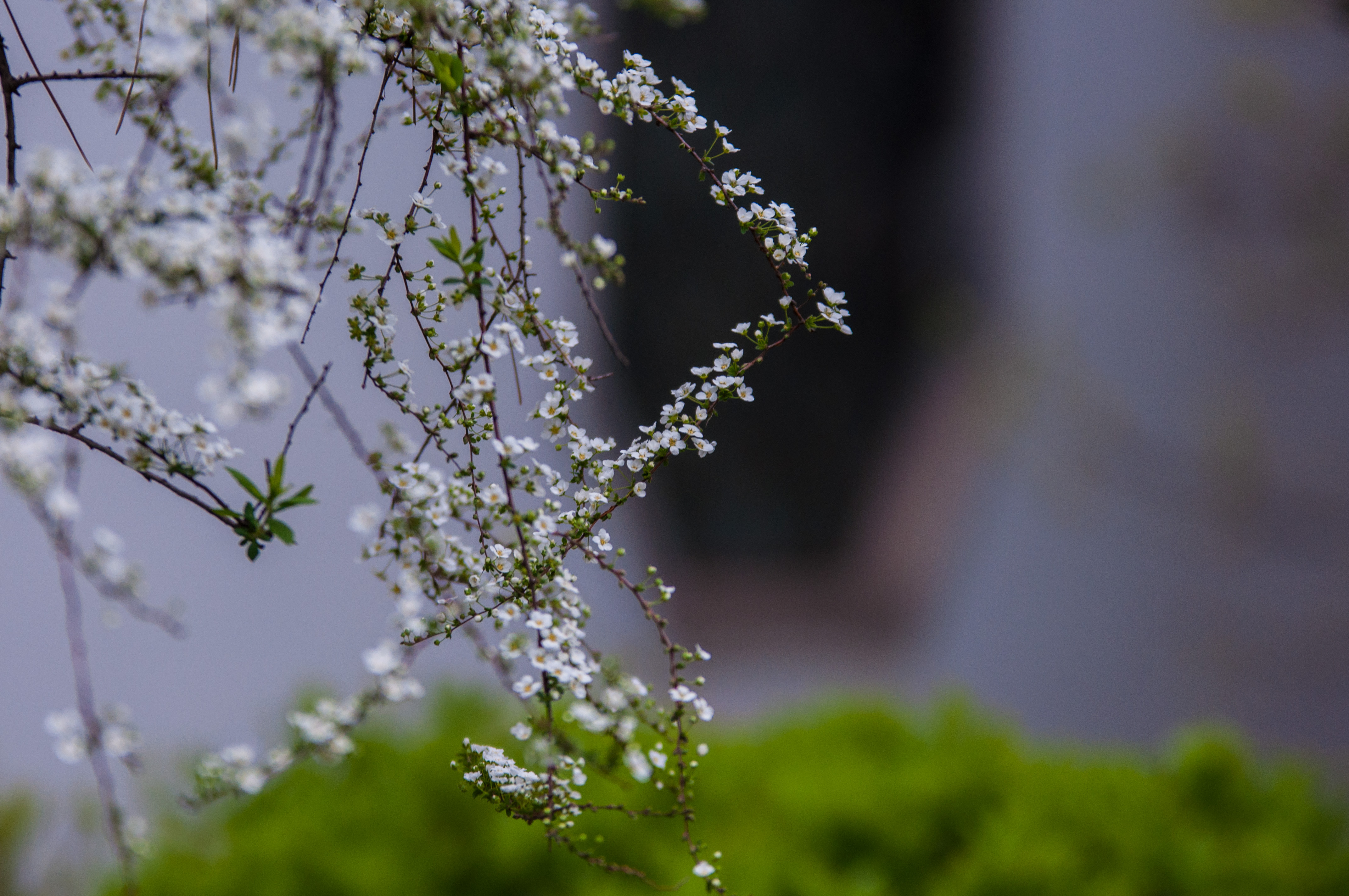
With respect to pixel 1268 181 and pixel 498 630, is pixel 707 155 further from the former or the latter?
pixel 1268 181

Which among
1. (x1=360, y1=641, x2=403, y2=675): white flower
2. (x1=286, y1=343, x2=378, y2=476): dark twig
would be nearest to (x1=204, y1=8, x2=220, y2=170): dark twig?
(x1=286, y1=343, x2=378, y2=476): dark twig

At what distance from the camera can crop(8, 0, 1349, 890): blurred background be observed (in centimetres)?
→ 254

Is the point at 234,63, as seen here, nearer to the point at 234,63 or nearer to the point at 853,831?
the point at 234,63

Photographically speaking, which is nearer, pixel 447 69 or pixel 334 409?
pixel 447 69

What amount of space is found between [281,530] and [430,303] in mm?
194

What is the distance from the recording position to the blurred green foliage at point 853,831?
3.98 feet

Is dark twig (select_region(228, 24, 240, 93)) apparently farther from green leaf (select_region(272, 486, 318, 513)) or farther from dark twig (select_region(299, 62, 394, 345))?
green leaf (select_region(272, 486, 318, 513))

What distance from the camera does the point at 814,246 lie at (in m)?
2.61

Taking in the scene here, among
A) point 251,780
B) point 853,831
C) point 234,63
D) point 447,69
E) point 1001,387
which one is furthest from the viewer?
point 1001,387

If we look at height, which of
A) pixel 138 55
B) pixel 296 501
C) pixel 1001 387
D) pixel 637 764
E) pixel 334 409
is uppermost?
pixel 1001 387

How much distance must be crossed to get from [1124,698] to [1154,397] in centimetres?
91

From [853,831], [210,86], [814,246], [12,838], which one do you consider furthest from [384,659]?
[814,246]

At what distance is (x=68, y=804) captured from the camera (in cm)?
188

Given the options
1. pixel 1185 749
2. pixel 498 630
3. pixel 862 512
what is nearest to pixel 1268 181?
pixel 862 512
